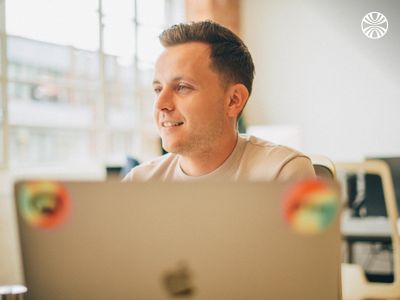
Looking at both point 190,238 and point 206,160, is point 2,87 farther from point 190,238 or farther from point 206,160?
point 190,238

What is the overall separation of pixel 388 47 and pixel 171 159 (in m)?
3.84

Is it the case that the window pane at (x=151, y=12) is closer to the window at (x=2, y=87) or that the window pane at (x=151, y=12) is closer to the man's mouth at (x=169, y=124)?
the window at (x=2, y=87)

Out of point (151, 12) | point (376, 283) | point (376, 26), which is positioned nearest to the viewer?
point (376, 26)

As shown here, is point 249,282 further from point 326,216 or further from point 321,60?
point 321,60

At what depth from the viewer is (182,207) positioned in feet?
2.05

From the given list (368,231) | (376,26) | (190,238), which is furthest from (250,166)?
(368,231)

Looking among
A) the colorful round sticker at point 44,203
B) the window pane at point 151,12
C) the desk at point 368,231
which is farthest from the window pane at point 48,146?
the colorful round sticker at point 44,203

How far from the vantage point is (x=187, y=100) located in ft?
4.31

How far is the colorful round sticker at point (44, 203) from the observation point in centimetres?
67

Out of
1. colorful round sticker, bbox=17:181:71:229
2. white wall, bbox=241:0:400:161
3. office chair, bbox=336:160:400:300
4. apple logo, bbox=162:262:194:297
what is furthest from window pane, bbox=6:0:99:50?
apple logo, bbox=162:262:194:297

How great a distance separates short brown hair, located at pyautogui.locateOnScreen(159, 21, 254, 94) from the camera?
1.38m

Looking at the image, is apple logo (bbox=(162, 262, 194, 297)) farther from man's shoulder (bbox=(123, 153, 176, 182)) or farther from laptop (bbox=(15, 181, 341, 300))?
man's shoulder (bbox=(123, 153, 176, 182))

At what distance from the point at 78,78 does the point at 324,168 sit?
323cm

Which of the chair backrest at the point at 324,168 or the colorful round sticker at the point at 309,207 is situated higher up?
the chair backrest at the point at 324,168
